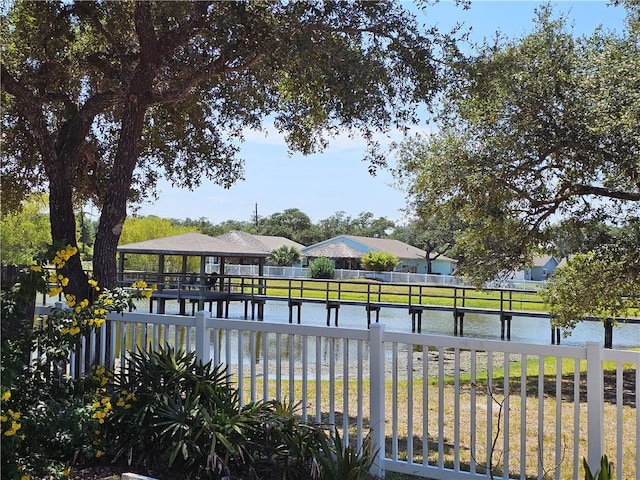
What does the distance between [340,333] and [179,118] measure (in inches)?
189

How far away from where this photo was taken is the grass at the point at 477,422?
13.9ft

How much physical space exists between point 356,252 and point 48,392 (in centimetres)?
4871

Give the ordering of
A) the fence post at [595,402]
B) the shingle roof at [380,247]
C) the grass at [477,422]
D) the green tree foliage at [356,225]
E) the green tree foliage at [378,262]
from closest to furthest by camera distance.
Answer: the fence post at [595,402] < the grass at [477,422] < the green tree foliage at [378,262] < the shingle roof at [380,247] < the green tree foliage at [356,225]

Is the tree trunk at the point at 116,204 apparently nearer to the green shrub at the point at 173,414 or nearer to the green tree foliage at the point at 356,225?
the green shrub at the point at 173,414

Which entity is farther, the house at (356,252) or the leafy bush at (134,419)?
the house at (356,252)

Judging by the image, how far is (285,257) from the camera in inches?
2078

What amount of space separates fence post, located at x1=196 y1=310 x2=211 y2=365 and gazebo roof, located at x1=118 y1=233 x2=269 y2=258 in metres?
19.5

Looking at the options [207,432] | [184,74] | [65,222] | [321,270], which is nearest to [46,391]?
[207,432]

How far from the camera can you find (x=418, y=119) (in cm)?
678

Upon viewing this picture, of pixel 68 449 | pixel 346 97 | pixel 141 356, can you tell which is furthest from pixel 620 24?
pixel 68 449

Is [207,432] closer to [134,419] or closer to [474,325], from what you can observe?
[134,419]

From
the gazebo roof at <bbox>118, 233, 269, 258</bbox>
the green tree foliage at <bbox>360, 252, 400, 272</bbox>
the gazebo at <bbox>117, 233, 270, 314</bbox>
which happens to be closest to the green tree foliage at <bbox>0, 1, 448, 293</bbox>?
the gazebo at <bbox>117, 233, 270, 314</bbox>

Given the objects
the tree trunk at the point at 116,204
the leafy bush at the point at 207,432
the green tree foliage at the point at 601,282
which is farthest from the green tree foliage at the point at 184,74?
the green tree foliage at the point at 601,282

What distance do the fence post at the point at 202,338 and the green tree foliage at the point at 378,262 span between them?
44.8 meters
